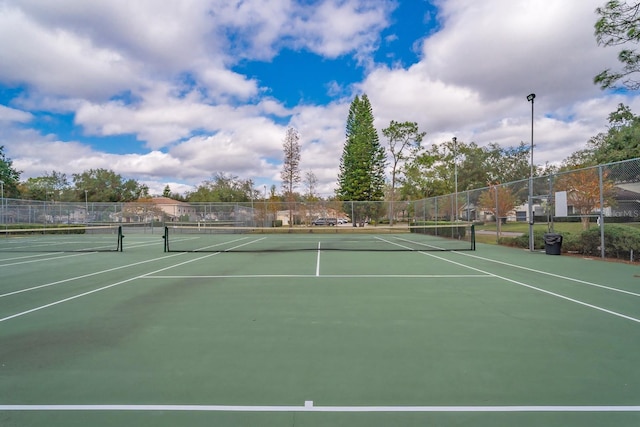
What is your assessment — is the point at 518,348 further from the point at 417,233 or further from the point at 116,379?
the point at 417,233

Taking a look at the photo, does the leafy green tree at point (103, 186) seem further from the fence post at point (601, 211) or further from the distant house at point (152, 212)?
the fence post at point (601, 211)

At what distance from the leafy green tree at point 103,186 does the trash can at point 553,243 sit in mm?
94221

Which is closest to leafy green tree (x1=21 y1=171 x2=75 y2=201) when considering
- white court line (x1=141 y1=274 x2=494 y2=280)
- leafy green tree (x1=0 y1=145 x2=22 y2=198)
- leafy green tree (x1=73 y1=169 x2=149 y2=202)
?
leafy green tree (x1=73 y1=169 x2=149 y2=202)

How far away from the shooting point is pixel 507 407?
9.66 ft

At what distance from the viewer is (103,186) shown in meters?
90.7

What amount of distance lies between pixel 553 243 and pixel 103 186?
3870 inches

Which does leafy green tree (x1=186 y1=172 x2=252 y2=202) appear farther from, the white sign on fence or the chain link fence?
the white sign on fence

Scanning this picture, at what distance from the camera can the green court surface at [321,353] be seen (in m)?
2.91

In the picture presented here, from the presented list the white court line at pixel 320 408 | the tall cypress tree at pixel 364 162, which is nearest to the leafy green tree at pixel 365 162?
the tall cypress tree at pixel 364 162

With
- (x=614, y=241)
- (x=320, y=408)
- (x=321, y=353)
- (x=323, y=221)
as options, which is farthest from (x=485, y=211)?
(x=320, y=408)

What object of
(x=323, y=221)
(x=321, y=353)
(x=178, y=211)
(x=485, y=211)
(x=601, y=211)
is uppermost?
(x=178, y=211)

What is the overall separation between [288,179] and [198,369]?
39524 mm

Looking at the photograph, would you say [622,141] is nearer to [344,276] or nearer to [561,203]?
[561,203]

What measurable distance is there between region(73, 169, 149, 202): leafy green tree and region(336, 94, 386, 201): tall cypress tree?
2598 inches
